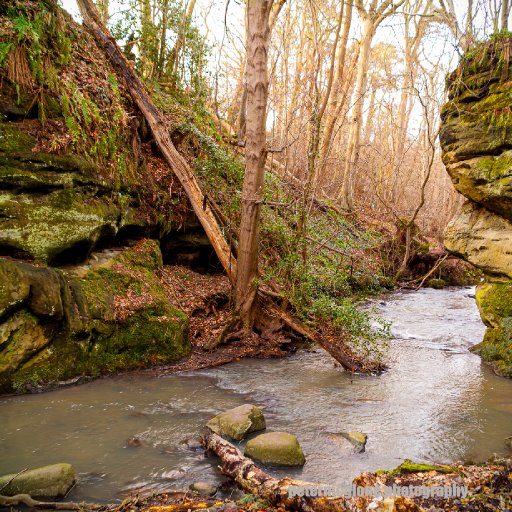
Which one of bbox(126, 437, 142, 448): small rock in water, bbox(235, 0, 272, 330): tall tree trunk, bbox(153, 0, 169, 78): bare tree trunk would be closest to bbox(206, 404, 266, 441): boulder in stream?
bbox(126, 437, 142, 448): small rock in water

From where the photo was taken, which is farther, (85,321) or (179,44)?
(179,44)

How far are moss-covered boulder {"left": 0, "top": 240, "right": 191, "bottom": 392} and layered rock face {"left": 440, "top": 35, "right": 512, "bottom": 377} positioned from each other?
6075 mm

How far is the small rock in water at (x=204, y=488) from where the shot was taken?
360 centimetres

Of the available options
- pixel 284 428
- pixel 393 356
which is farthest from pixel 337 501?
pixel 393 356

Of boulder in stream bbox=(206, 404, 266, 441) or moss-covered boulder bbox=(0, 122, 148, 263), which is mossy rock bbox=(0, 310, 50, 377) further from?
boulder in stream bbox=(206, 404, 266, 441)

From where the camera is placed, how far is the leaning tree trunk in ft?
29.4

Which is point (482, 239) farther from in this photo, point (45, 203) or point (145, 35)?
point (145, 35)

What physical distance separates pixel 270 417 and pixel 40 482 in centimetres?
279

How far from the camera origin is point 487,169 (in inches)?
316

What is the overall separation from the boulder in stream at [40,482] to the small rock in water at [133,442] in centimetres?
85

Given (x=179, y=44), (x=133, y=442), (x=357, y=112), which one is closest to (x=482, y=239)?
(x=133, y=442)

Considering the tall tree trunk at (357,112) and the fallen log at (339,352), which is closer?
the fallen log at (339,352)

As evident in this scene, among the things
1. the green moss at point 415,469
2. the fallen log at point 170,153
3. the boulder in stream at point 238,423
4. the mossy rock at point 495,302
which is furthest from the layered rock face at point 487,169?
the boulder in stream at point 238,423

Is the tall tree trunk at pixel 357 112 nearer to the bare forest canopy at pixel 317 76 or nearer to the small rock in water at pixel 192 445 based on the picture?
the bare forest canopy at pixel 317 76
